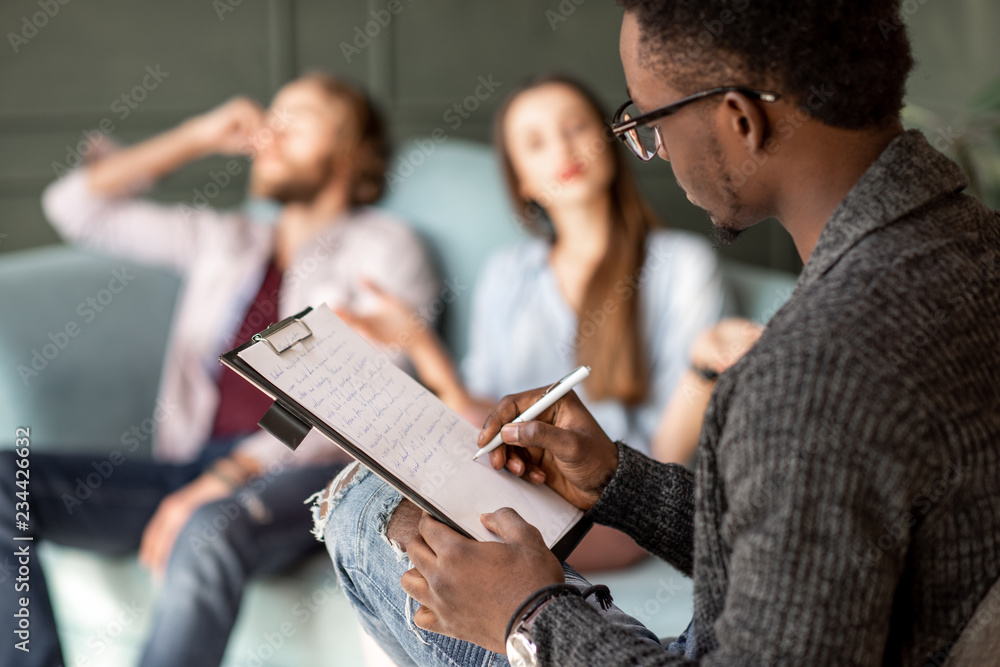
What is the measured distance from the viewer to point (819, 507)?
473 mm

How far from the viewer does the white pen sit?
77 centimetres

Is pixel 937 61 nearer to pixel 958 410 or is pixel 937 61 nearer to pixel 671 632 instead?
pixel 671 632

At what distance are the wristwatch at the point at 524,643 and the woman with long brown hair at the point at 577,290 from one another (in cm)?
87

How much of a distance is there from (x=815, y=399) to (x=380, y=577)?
0.47 meters

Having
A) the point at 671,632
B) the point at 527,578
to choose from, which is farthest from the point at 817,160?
the point at 671,632

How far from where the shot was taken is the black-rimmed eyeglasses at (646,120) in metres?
0.60

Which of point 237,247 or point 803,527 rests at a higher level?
point 237,247

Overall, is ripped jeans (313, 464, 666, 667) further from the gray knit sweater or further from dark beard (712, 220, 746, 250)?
dark beard (712, 220, 746, 250)

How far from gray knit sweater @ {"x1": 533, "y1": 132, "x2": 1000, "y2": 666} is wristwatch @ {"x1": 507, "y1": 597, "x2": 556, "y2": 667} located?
0.03 metres

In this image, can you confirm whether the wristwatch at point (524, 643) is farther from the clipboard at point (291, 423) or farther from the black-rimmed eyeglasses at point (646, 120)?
the black-rimmed eyeglasses at point (646, 120)

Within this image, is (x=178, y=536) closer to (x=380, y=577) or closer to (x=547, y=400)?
(x=380, y=577)

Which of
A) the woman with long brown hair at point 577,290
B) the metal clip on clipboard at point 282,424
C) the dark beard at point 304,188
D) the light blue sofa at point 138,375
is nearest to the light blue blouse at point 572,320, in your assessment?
the woman with long brown hair at point 577,290

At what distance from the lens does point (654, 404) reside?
153cm

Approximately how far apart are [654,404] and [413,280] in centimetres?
52
